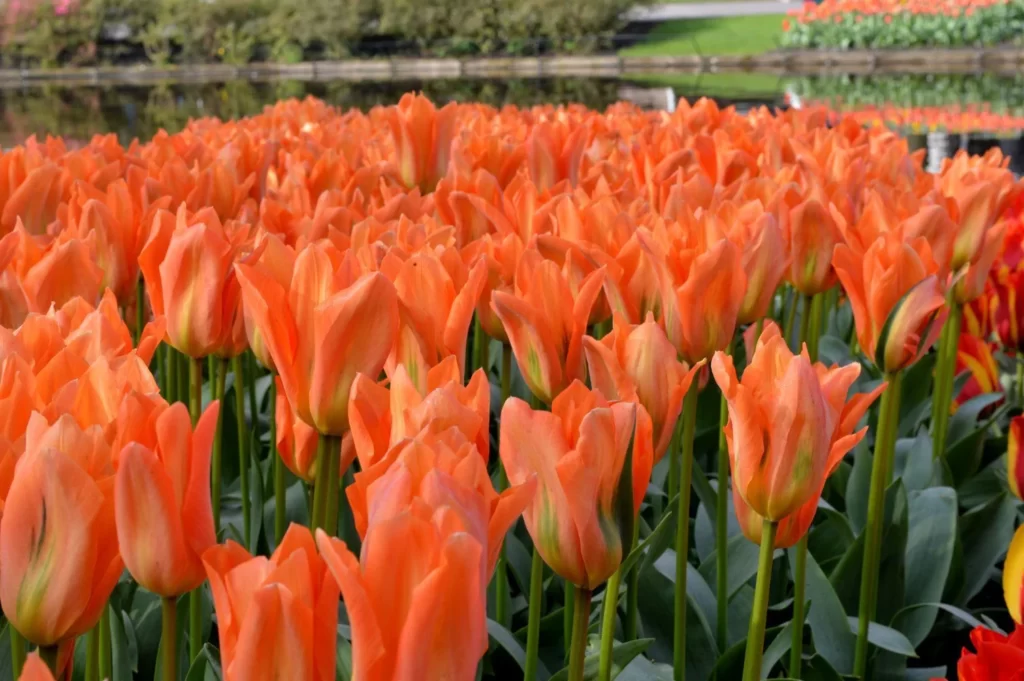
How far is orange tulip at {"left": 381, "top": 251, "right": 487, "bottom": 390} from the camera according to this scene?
121 cm

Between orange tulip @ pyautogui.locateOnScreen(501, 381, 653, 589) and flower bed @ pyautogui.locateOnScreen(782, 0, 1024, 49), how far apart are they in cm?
2542

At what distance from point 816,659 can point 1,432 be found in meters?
1.03

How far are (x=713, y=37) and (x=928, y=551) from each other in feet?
118

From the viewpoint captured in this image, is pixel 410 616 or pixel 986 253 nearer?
pixel 410 616

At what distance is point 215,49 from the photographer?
115 feet

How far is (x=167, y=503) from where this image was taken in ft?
2.57

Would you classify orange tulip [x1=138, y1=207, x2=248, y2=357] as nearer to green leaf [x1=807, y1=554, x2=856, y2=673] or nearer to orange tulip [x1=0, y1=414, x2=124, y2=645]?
orange tulip [x1=0, y1=414, x2=124, y2=645]

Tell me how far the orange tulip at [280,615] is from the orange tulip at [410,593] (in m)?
0.02

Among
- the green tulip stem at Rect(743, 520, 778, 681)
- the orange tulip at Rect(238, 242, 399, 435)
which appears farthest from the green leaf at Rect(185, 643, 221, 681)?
the green tulip stem at Rect(743, 520, 778, 681)

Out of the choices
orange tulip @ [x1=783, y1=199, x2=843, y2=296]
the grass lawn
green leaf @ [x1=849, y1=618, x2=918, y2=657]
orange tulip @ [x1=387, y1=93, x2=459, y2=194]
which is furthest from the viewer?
the grass lawn

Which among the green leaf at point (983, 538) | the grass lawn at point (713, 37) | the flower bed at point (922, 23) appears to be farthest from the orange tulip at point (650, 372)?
the grass lawn at point (713, 37)

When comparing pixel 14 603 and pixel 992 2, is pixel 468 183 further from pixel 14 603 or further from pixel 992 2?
pixel 992 2

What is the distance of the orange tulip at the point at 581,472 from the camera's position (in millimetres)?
864

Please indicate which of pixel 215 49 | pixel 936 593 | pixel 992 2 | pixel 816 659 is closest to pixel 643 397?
pixel 816 659
